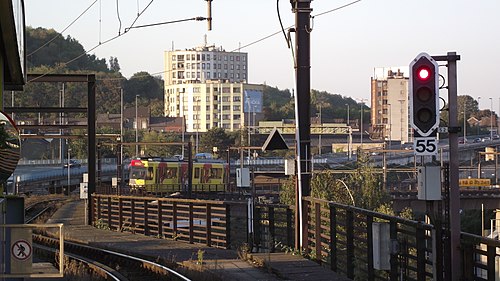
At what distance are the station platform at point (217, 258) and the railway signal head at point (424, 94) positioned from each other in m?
4.87

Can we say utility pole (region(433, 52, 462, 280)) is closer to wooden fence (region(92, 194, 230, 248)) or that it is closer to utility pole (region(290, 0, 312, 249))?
utility pole (region(290, 0, 312, 249))

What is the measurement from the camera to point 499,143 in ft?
434

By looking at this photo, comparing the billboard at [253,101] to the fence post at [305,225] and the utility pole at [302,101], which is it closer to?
the utility pole at [302,101]

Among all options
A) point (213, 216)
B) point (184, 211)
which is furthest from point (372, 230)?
point (184, 211)

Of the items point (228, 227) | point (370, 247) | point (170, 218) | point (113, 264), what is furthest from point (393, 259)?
point (170, 218)

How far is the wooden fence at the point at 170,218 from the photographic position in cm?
2445

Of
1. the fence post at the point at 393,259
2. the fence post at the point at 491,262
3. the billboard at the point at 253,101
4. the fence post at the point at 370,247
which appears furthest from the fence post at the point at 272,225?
the billboard at the point at 253,101

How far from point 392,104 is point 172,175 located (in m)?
97.3

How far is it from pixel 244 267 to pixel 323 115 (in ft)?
571

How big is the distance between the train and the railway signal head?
60635 mm

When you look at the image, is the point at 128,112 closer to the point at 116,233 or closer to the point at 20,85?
the point at 116,233

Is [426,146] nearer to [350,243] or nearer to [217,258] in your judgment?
[350,243]

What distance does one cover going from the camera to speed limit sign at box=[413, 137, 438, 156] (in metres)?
12.8

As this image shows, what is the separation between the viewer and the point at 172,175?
8119 centimetres
